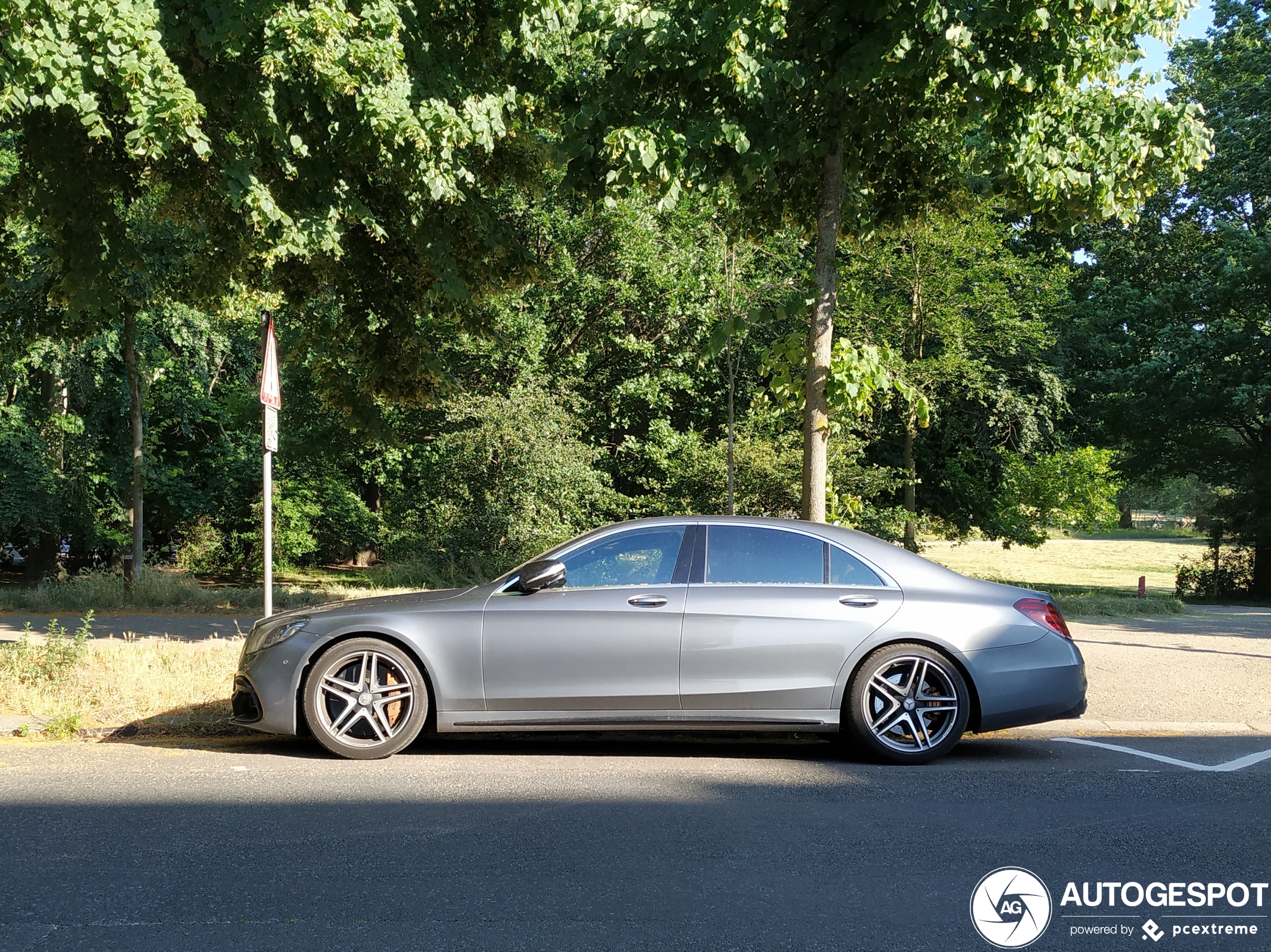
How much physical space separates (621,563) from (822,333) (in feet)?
12.8

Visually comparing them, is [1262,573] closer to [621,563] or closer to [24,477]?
[621,563]

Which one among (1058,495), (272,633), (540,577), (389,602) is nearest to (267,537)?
(272,633)

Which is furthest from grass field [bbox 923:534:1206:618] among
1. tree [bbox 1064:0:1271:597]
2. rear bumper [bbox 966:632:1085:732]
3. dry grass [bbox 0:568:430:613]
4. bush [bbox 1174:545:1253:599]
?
dry grass [bbox 0:568:430:613]

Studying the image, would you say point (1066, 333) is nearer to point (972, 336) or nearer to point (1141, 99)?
point (972, 336)

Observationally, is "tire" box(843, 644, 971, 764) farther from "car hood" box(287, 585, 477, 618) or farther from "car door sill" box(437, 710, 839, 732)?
"car hood" box(287, 585, 477, 618)

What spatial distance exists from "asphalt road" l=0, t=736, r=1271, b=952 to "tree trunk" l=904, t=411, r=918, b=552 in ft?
56.3

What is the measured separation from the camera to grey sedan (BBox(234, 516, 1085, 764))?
674 cm

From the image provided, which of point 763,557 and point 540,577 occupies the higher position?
point 763,557

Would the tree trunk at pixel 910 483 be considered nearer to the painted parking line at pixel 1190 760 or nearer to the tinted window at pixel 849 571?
the painted parking line at pixel 1190 760

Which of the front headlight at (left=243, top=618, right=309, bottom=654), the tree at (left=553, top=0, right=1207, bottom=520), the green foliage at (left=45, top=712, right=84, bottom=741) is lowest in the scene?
the green foliage at (left=45, top=712, right=84, bottom=741)

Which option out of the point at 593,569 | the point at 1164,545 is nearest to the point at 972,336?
the point at 593,569

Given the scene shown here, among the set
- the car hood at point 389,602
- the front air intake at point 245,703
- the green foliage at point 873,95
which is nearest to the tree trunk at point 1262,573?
the green foliage at point 873,95

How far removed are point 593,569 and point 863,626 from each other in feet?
5.68

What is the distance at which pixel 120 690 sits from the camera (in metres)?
8.16
